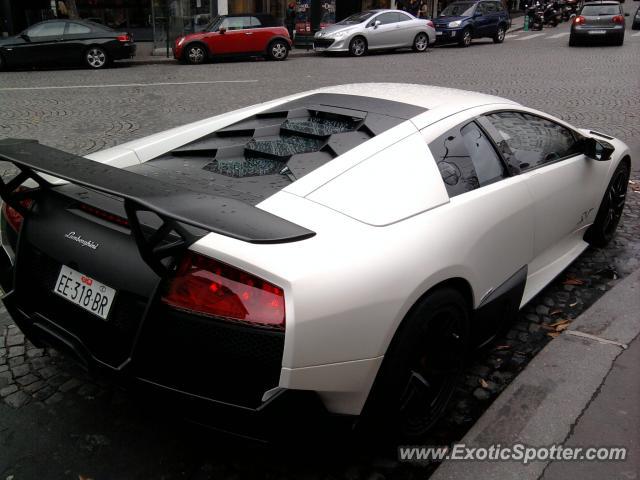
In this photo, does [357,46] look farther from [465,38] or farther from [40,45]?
[40,45]

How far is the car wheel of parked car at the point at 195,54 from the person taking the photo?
56.5 feet

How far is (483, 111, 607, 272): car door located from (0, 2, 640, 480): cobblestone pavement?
45 centimetres

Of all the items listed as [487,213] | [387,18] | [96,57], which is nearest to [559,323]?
[487,213]

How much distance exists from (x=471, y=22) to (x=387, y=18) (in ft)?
13.8

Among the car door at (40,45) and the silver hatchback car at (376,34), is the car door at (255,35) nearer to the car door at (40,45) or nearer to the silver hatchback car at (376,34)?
the silver hatchback car at (376,34)

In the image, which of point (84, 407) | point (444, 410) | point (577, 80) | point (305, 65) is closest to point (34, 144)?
point (84, 407)

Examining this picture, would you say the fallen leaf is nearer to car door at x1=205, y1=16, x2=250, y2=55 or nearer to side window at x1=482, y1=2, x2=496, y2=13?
A: car door at x1=205, y1=16, x2=250, y2=55

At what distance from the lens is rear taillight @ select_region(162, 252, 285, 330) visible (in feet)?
6.49

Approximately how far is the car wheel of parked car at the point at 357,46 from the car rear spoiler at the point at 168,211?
701 inches

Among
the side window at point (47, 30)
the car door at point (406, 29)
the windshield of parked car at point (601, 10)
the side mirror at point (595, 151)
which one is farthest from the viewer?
the windshield of parked car at point (601, 10)

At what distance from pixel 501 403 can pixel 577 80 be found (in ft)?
40.7

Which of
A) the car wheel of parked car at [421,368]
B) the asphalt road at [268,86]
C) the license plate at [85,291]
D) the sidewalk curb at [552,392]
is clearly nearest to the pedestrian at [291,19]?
the asphalt road at [268,86]

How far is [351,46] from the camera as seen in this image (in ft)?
62.3

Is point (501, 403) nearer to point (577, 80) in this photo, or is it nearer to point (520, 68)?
point (577, 80)
